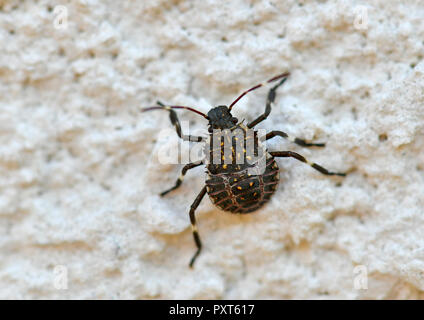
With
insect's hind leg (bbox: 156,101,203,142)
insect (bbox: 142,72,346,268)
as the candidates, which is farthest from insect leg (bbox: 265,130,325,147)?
insect's hind leg (bbox: 156,101,203,142)

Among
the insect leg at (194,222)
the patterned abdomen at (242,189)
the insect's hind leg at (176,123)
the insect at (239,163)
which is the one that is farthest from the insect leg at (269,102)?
the insect leg at (194,222)

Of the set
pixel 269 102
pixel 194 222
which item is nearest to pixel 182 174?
pixel 194 222

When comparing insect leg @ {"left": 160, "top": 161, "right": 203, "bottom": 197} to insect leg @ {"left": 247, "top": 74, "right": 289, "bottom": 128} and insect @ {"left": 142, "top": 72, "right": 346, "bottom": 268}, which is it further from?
insect leg @ {"left": 247, "top": 74, "right": 289, "bottom": 128}

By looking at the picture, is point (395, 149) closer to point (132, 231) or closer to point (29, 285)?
point (132, 231)

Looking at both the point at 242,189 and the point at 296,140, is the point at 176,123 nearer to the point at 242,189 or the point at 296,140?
the point at 242,189

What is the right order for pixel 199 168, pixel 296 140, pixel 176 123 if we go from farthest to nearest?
pixel 199 168
pixel 176 123
pixel 296 140

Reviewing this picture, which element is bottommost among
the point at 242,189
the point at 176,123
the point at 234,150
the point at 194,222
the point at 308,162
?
the point at 194,222
